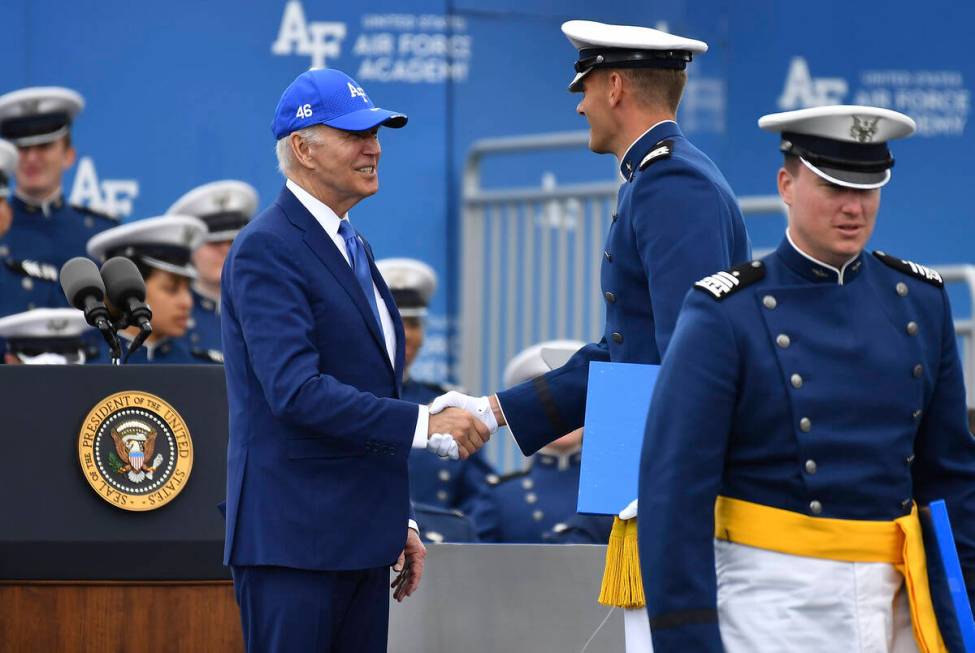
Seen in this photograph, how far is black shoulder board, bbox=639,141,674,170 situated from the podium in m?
1.11

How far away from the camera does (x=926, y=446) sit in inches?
105

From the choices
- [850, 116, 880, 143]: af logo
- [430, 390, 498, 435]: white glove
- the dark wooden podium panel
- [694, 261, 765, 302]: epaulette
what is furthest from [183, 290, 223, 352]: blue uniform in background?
[850, 116, 880, 143]: af logo

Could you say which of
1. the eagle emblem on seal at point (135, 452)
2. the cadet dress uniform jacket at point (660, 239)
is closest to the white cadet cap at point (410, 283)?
the eagle emblem on seal at point (135, 452)

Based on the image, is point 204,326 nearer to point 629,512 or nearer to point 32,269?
point 32,269

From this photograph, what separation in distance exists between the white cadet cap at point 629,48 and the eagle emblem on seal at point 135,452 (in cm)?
114

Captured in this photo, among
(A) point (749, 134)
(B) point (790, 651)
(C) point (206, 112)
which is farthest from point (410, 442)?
(A) point (749, 134)

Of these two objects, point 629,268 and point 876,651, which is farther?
point 629,268

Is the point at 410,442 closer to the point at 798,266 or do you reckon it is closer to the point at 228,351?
the point at 228,351

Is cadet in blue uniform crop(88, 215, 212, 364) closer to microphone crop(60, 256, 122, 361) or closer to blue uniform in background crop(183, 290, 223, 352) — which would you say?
blue uniform in background crop(183, 290, 223, 352)

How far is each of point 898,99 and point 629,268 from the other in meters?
5.13

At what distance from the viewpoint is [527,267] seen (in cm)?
709

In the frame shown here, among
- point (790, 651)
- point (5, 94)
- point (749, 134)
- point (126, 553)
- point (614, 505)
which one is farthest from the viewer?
point (749, 134)

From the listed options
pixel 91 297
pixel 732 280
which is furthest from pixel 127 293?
pixel 732 280

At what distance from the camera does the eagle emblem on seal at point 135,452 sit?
358cm
